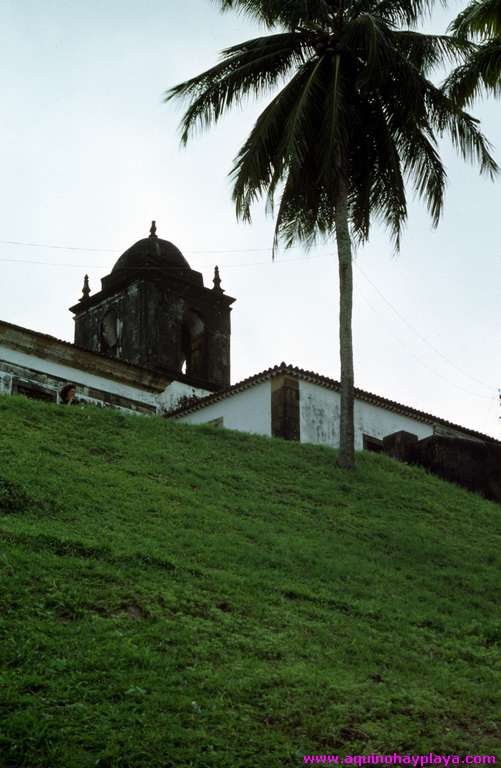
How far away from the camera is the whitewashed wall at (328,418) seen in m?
27.4

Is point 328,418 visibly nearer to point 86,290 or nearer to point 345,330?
point 345,330

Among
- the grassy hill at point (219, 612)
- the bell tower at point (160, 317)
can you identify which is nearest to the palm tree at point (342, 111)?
the grassy hill at point (219, 612)

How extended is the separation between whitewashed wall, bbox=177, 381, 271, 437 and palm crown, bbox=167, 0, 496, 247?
21.8 feet

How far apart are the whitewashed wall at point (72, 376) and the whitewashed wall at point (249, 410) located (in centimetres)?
235

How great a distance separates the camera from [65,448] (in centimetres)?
1612

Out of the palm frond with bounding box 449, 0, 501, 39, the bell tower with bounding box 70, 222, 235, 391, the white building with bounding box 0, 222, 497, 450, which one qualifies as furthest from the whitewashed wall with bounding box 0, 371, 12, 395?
the palm frond with bounding box 449, 0, 501, 39

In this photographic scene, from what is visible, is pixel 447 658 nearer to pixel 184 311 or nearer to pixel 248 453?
pixel 248 453

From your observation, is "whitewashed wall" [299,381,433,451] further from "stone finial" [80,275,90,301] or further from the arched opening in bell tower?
"stone finial" [80,275,90,301]

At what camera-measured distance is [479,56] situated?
53.2 feet

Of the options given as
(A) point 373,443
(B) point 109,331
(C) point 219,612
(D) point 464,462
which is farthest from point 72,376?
(C) point 219,612

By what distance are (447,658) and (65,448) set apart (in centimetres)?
752

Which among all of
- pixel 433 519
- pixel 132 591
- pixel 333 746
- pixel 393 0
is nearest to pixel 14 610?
pixel 132 591

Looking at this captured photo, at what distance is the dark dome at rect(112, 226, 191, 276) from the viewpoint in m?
35.9

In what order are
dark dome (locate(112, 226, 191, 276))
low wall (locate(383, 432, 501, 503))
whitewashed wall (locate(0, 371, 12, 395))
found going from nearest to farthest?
low wall (locate(383, 432, 501, 503)) → whitewashed wall (locate(0, 371, 12, 395)) → dark dome (locate(112, 226, 191, 276))
